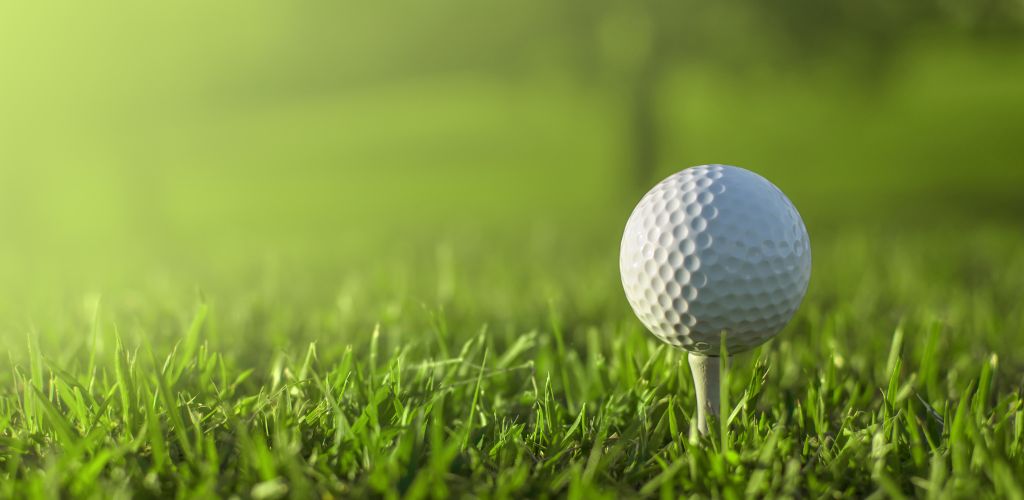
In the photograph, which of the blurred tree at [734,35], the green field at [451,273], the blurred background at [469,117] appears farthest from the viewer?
the blurred background at [469,117]

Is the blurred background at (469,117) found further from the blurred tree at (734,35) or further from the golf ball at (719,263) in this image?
the golf ball at (719,263)

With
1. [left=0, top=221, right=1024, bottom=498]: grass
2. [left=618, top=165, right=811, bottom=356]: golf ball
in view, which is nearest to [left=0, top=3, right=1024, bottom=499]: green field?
[left=0, top=221, right=1024, bottom=498]: grass

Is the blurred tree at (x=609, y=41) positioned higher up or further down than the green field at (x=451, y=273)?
higher up

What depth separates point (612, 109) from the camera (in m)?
9.76

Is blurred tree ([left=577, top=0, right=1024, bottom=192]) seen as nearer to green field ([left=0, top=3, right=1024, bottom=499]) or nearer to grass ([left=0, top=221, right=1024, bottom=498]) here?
green field ([left=0, top=3, right=1024, bottom=499])

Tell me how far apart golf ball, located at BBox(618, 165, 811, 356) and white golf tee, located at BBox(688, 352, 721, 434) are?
42 millimetres

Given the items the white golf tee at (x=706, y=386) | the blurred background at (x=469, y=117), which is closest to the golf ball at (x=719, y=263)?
the white golf tee at (x=706, y=386)

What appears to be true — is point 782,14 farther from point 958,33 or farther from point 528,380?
point 528,380

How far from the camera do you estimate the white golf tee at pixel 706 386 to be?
2053mm

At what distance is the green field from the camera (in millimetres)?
1863

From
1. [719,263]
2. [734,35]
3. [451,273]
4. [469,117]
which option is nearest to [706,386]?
[719,263]

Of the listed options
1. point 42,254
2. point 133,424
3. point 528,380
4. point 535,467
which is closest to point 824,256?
point 528,380

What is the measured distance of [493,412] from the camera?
223cm

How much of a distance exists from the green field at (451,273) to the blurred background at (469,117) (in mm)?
41
